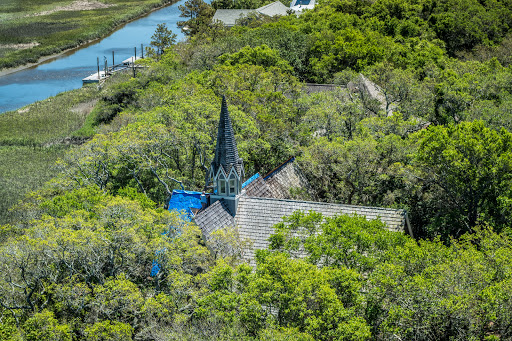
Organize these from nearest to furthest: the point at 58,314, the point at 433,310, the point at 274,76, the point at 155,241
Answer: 1. the point at 433,310
2. the point at 58,314
3. the point at 155,241
4. the point at 274,76

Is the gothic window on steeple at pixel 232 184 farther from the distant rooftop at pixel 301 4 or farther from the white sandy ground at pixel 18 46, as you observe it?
the distant rooftop at pixel 301 4

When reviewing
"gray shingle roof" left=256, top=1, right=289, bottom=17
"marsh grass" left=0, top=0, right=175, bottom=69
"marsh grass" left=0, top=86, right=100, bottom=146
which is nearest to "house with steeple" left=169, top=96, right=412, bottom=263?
"marsh grass" left=0, top=86, right=100, bottom=146

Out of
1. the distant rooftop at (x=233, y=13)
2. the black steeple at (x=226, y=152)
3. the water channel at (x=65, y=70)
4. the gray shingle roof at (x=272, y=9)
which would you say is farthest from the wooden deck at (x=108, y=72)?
the black steeple at (x=226, y=152)

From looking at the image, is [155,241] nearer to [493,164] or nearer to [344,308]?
[344,308]

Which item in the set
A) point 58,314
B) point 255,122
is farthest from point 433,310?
point 255,122

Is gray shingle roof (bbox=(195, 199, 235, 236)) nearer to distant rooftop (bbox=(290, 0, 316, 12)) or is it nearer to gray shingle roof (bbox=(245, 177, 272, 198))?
gray shingle roof (bbox=(245, 177, 272, 198))

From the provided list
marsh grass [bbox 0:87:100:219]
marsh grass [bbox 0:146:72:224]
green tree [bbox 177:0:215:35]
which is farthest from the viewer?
green tree [bbox 177:0:215:35]
